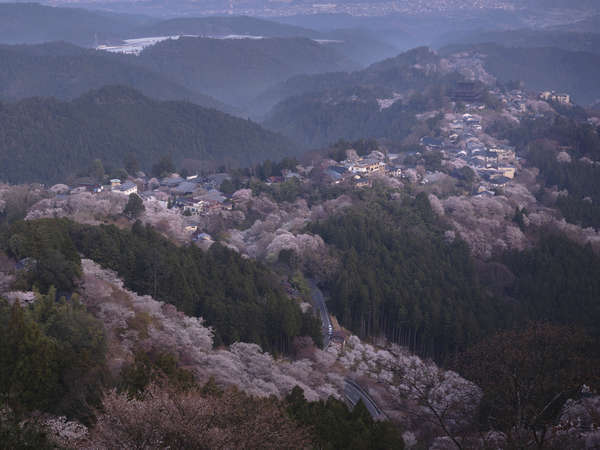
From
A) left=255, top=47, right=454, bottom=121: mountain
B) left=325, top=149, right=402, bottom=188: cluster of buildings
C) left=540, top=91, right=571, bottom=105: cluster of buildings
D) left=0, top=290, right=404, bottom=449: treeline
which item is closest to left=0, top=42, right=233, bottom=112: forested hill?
left=255, top=47, right=454, bottom=121: mountain

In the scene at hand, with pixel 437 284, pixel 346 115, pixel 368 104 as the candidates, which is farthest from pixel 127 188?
pixel 368 104

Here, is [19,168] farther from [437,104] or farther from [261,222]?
[437,104]

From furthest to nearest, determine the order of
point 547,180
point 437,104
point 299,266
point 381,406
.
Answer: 1. point 437,104
2. point 547,180
3. point 299,266
4. point 381,406

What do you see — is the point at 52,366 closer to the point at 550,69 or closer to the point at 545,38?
the point at 550,69

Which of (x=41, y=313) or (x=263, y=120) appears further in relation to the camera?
(x=263, y=120)

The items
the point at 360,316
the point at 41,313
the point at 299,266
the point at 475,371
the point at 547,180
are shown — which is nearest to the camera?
the point at 41,313

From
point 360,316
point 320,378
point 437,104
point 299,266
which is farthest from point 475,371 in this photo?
point 437,104
